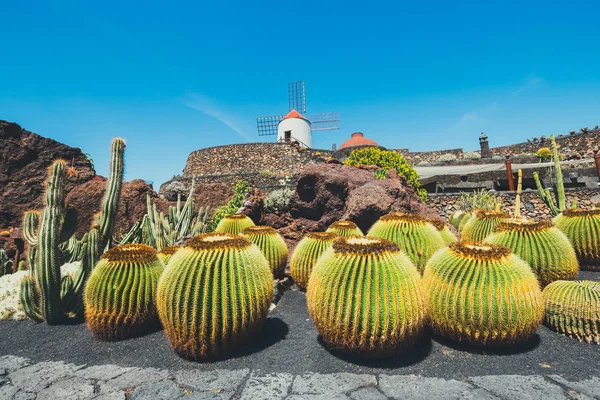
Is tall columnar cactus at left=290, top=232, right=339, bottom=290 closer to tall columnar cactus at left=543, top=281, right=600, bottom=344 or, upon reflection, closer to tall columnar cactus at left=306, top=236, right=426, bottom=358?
tall columnar cactus at left=306, top=236, right=426, bottom=358

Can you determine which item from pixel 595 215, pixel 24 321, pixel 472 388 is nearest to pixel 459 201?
pixel 595 215

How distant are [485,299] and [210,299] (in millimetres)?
2578

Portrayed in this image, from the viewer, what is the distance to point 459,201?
46.5 ft

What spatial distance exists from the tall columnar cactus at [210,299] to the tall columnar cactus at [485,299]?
6.03 feet

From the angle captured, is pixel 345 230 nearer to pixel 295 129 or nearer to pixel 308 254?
pixel 308 254

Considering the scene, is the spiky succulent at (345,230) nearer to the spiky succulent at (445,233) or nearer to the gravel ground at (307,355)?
the spiky succulent at (445,233)

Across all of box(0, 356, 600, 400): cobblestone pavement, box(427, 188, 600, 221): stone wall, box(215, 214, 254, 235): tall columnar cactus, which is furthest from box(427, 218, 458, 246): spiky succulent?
box(427, 188, 600, 221): stone wall

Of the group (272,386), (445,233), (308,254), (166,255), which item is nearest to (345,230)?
(308,254)

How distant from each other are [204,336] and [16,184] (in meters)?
8.19

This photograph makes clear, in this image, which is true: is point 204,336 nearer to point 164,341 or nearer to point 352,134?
point 164,341

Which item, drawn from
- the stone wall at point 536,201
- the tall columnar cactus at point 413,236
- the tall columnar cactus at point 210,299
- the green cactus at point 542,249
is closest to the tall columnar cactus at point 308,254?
the tall columnar cactus at point 413,236

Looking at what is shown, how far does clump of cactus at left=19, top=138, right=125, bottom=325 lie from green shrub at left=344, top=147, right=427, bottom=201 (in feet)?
25.3

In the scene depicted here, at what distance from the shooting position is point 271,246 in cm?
548

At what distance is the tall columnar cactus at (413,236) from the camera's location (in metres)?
4.54
